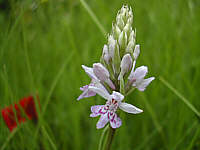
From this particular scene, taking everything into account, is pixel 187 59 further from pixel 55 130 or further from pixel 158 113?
pixel 55 130

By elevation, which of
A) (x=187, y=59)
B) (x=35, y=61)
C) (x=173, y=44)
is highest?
(x=35, y=61)

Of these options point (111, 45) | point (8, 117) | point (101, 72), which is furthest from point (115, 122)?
point (8, 117)

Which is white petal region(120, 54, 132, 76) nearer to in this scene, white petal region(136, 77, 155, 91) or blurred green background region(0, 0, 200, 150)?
white petal region(136, 77, 155, 91)

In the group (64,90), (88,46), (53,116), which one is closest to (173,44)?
(88,46)

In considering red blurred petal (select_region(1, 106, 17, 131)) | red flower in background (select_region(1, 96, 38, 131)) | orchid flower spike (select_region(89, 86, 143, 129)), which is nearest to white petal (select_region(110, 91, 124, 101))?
orchid flower spike (select_region(89, 86, 143, 129))

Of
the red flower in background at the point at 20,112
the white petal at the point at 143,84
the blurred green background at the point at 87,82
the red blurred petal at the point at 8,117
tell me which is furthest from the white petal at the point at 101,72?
Answer: the red blurred petal at the point at 8,117

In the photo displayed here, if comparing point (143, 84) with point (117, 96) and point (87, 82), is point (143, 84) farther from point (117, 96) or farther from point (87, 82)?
point (87, 82)
